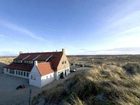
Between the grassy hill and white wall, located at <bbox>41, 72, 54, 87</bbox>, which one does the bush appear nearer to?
the grassy hill

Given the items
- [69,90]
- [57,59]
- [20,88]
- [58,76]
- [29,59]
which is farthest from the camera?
[29,59]

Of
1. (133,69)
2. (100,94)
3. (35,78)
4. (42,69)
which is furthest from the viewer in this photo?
(42,69)

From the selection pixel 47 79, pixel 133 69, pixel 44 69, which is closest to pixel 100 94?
pixel 133 69

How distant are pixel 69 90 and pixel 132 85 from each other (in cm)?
436

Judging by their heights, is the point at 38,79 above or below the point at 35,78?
below

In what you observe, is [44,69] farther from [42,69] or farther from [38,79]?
[38,79]

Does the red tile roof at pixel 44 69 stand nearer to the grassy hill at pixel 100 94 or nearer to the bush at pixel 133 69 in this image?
the bush at pixel 133 69

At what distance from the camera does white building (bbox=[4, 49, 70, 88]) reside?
1048 inches

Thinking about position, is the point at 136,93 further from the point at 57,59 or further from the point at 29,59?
the point at 29,59

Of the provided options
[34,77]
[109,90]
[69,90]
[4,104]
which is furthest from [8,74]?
[109,90]

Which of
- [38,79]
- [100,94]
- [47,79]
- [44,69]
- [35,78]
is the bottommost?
[47,79]

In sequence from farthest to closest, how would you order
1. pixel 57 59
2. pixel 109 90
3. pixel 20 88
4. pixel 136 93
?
pixel 57 59 < pixel 20 88 < pixel 109 90 < pixel 136 93

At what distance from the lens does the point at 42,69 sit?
27531 mm

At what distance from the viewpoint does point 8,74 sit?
3806cm
